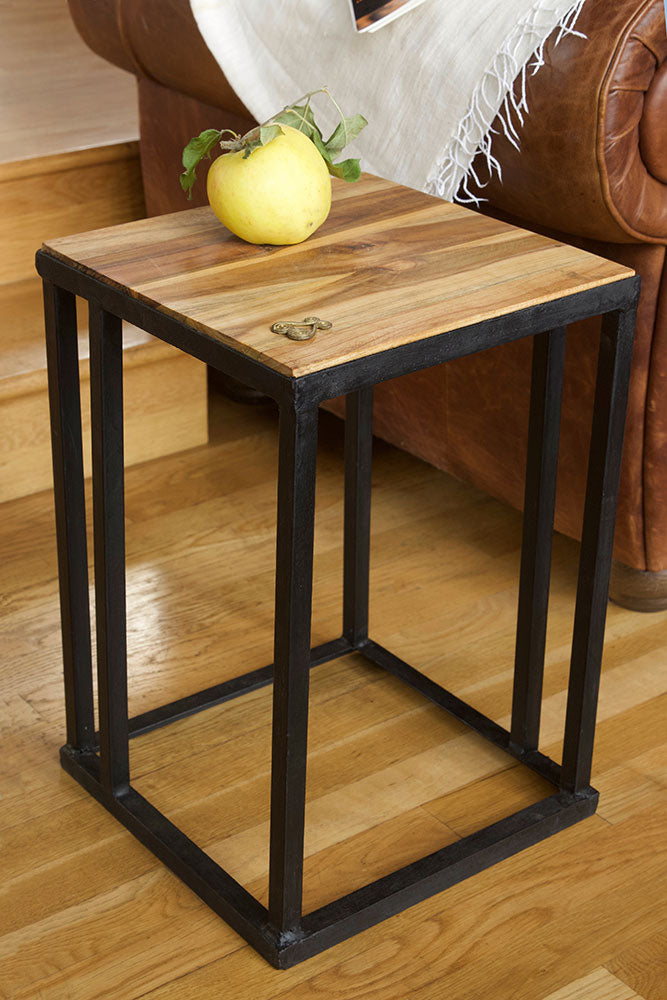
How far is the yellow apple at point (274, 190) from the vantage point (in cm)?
93

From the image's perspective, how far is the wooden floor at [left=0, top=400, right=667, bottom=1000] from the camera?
3.31 ft

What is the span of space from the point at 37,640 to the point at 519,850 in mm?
582

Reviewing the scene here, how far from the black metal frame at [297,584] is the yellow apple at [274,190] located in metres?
0.11

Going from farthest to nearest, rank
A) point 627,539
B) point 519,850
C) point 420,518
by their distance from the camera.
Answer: point 420,518, point 627,539, point 519,850

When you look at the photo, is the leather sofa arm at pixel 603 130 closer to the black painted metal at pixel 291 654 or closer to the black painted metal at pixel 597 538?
the black painted metal at pixel 597 538

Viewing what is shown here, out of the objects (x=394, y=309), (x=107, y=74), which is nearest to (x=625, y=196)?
(x=394, y=309)

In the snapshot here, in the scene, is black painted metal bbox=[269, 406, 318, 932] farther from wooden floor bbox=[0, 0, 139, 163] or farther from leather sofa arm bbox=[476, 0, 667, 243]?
wooden floor bbox=[0, 0, 139, 163]

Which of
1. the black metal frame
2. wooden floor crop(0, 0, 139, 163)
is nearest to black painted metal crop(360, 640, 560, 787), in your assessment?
the black metal frame

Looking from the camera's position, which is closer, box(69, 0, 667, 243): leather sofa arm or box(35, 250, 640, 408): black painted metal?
box(35, 250, 640, 408): black painted metal

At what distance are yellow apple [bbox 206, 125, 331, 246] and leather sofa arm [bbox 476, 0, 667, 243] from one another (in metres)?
0.29

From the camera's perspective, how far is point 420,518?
5.45ft

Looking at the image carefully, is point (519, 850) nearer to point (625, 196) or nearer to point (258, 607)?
point (258, 607)

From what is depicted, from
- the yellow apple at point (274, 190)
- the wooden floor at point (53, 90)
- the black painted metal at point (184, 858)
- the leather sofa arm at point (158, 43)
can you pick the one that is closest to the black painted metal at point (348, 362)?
the yellow apple at point (274, 190)

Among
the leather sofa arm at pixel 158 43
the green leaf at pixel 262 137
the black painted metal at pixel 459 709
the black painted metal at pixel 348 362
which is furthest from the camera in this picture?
the leather sofa arm at pixel 158 43
